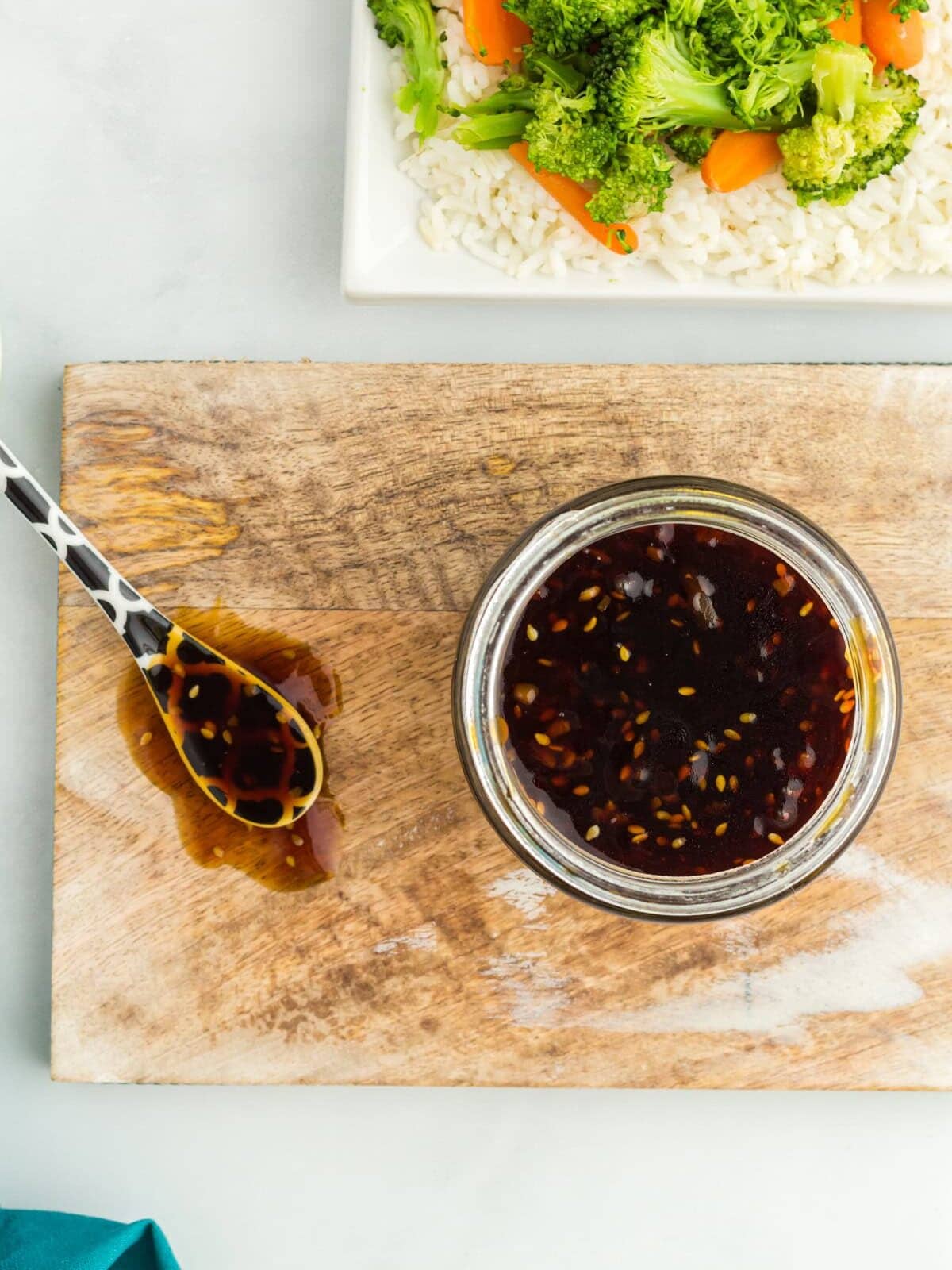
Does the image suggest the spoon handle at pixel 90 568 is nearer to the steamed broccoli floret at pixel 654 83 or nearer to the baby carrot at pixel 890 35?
the steamed broccoli floret at pixel 654 83

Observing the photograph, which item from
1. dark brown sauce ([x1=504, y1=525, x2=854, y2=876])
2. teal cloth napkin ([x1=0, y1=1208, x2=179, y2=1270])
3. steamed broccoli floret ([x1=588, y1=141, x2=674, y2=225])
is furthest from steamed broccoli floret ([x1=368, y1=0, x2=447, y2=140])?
teal cloth napkin ([x1=0, y1=1208, x2=179, y2=1270])

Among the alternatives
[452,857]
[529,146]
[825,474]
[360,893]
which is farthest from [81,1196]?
[529,146]

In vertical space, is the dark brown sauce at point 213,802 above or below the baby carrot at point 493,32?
below

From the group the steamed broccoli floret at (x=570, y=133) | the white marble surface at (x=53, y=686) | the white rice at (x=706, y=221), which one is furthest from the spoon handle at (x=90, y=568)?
the steamed broccoli floret at (x=570, y=133)

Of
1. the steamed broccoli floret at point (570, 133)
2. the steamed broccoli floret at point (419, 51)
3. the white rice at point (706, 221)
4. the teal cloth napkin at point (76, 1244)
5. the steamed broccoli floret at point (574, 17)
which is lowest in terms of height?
the teal cloth napkin at point (76, 1244)

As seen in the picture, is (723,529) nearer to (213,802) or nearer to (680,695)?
(680,695)

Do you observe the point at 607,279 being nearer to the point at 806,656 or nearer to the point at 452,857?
the point at 806,656
